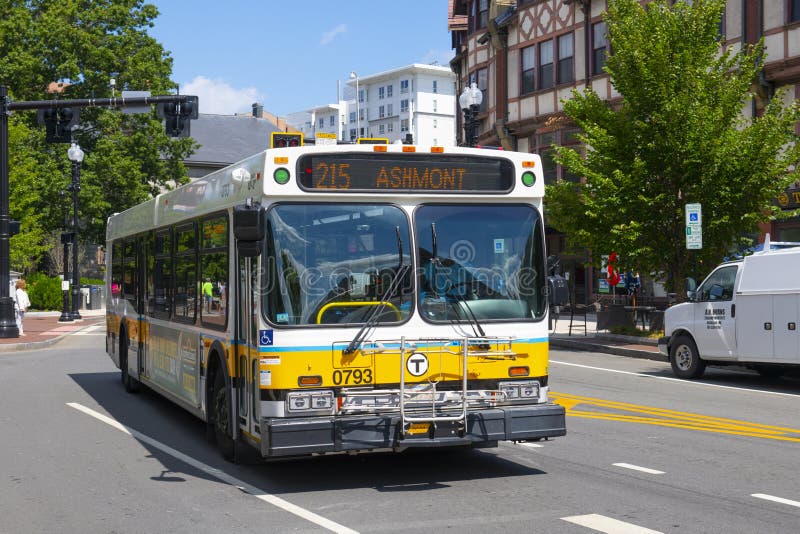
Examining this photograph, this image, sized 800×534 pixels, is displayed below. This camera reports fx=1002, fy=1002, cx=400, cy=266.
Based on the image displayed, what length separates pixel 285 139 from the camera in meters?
10.1

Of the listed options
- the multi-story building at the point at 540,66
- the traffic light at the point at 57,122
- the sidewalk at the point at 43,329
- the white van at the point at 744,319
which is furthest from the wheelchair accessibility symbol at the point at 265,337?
the multi-story building at the point at 540,66

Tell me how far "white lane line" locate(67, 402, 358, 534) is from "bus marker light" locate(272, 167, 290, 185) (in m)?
2.54

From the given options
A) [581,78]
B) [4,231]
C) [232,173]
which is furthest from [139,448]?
[581,78]

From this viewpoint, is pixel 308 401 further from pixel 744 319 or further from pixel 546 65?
pixel 546 65

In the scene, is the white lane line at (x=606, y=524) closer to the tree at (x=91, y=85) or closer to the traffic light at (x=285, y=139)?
the traffic light at (x=285, y=139)

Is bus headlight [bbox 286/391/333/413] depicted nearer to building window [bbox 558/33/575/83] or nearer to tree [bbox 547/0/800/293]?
tree [bbox 547/0/800/293]

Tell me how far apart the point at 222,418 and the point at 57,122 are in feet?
56.0

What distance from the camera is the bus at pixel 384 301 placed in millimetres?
8023

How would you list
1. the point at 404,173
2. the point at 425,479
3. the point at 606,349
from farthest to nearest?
the point at 606,349 → the point at 425,479 → the point at 404,173

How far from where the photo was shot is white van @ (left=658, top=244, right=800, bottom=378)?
15852mm

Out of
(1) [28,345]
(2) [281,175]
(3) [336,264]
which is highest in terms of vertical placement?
(2) [281,175]

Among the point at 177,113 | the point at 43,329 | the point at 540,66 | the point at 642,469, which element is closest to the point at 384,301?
the point at 642,469

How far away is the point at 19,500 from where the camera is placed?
8047 mm

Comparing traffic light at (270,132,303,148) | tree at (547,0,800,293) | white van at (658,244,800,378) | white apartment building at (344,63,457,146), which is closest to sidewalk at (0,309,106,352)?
tree at (547,0,800,293)
